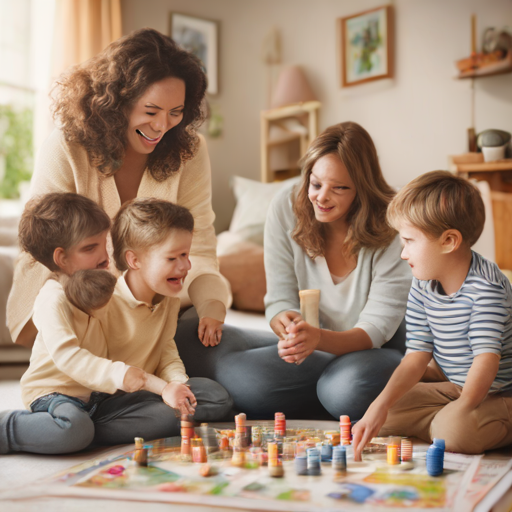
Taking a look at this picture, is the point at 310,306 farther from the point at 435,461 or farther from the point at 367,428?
the point at 435,461

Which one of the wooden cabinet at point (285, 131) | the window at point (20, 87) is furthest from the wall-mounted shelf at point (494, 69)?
the window at point (20, 87)

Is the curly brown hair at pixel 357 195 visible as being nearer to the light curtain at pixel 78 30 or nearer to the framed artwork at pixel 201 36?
the framed artwork at pixel 201 36

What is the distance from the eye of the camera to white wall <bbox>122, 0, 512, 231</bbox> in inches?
62.6

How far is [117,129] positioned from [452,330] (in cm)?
71

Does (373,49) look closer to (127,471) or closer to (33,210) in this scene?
(33,210)

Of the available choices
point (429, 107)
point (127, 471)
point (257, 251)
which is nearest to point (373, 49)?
point (429, 107)

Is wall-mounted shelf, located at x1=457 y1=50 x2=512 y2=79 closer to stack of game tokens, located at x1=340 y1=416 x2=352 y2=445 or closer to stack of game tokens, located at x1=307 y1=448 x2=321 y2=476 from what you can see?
stack of game tokens, located at x1=340 y1=416 x2=352 y2=445

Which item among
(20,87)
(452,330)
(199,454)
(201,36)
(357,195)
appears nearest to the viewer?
(199,454)

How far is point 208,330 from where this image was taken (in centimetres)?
128

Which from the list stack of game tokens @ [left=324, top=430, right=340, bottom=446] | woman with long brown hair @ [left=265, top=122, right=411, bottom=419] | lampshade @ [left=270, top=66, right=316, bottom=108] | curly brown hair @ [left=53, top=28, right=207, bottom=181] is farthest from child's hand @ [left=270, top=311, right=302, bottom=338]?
lampshade @ [left=270, top=66, right=316, bottom=108]

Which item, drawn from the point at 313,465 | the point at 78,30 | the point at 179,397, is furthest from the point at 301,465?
the point at 78,30

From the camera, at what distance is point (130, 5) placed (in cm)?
160

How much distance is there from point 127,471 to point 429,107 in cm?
118

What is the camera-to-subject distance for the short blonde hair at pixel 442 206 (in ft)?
3.54
